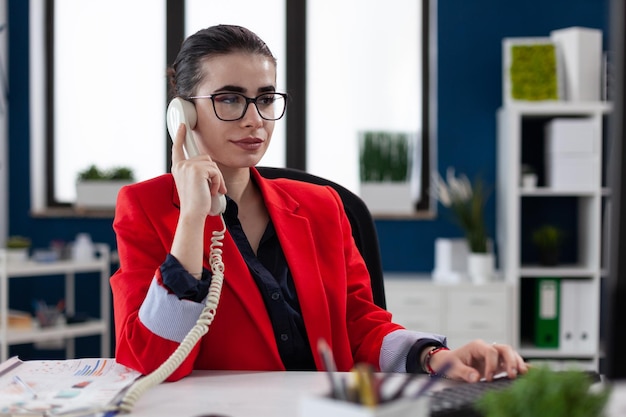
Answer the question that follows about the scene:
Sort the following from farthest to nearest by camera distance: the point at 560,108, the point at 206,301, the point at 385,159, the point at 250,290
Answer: the point at 385,159 → the point at 560,108 → the point at 250,290 → the point at 206,301

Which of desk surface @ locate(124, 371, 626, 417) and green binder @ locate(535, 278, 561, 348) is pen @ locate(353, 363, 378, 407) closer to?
desk surface @ locate(124, 371, 626, 417)

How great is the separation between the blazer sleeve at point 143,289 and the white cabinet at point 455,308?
7.45ft

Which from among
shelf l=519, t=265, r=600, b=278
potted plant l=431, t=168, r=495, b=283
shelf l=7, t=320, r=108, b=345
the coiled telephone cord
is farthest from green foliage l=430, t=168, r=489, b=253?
the coiled telephone cord

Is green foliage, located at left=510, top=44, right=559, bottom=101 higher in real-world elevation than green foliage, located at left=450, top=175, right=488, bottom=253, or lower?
higher

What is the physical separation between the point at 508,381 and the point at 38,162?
3660 millimetres

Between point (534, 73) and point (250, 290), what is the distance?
2.62 m

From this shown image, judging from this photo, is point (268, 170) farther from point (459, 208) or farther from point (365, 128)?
point (365, 128)

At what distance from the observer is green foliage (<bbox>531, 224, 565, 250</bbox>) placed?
12.3 ft

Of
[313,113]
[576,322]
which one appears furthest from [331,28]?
[576,322]

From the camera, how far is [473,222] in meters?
3.76

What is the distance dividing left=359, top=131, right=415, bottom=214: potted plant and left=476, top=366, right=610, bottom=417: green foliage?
10.9 ft

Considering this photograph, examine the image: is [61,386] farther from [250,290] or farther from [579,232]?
[579,232]

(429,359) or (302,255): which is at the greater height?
(302,255)

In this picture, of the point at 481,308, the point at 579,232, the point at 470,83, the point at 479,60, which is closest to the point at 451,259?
the point at 481,308
